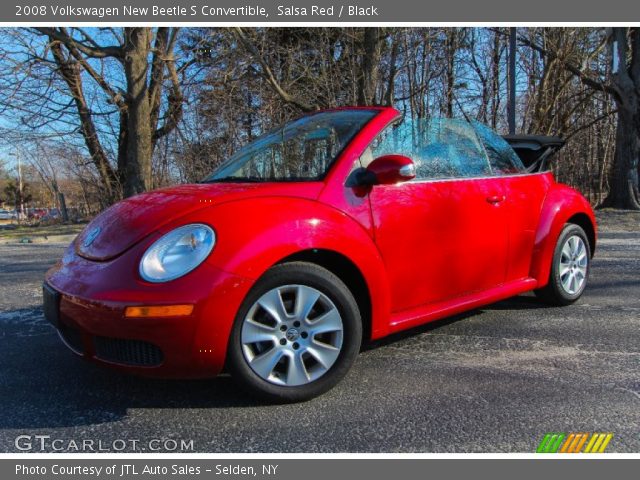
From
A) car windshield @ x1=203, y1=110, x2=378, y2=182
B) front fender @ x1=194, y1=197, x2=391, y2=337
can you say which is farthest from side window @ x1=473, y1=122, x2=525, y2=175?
front fender @ x1=194, y1=197, x2=391, y2=337

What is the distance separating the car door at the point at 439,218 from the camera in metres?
3.03

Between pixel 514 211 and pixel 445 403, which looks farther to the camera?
pixel 514 211

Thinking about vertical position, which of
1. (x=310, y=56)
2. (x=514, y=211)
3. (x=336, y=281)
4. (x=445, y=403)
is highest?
(x=310, y=56)

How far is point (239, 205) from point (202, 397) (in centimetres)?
104

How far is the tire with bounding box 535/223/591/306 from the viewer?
164 inches

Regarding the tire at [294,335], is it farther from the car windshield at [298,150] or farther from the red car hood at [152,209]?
the car windshield at [298,150]

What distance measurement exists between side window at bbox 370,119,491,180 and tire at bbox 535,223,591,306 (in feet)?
3.44

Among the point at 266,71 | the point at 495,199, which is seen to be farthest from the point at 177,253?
the point at 266,71

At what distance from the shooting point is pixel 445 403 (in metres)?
2.61

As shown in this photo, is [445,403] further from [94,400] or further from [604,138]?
[604,138]

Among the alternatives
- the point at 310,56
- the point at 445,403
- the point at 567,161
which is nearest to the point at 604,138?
the point at 567,161

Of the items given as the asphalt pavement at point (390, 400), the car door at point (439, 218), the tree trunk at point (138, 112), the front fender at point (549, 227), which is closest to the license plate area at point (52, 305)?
the asphalt pavement at point (390, 400)

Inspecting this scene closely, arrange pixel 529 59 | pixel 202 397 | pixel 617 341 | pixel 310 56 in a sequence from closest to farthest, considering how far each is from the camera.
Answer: pixel 202 397
pixel 617 341
pixel 310 56
pixel 529 59

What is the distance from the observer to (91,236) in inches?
113
